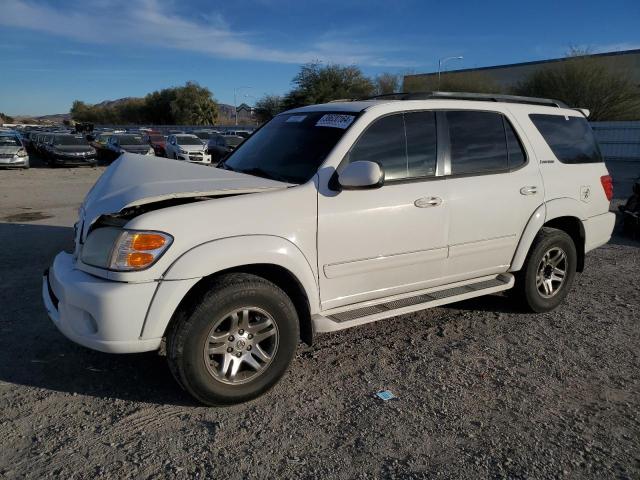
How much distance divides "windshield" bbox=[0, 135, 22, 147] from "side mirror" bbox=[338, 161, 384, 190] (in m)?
22.9

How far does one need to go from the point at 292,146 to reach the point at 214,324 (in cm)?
160

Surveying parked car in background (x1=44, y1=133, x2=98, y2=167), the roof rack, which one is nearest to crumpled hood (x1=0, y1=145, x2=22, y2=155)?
parked car in background (x1=44, y1=133, x2=98, y2=167)

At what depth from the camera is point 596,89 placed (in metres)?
37.5

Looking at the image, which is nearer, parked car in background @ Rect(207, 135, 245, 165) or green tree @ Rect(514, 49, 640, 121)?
parked car in background @ Rect(207, 135, 245, 165)

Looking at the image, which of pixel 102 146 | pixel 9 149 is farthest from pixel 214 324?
pixel 102 146

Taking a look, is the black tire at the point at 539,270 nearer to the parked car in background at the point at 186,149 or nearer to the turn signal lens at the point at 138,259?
the turn signal lens at the point at 138,259

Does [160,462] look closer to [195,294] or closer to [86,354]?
[195,294]

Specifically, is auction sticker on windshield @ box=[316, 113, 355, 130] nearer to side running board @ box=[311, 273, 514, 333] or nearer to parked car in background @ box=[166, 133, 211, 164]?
side running board @ box=[311, 273, 514, 333]

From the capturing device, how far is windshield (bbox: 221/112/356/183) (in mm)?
3775

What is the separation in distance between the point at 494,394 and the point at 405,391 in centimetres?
59

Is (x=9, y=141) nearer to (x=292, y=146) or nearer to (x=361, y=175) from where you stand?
(x=292, y=146)

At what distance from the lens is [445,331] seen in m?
4.56

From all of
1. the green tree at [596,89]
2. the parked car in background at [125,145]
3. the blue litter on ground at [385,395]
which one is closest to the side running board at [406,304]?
the blue litter on ground at [385,395]

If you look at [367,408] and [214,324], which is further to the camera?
[367,408]
